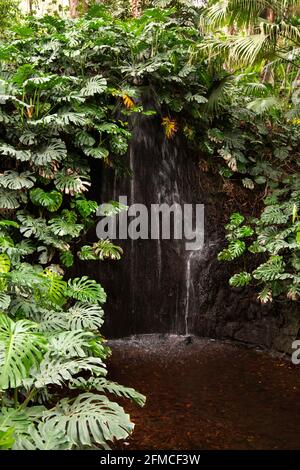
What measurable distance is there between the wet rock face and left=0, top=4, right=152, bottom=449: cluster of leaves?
671 millimetres

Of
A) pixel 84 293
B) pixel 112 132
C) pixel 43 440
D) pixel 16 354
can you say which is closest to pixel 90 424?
pixel 43 440

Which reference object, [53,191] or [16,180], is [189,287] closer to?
[53,191]

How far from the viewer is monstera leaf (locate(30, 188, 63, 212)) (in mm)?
4797

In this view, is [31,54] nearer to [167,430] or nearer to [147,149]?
[147,149]

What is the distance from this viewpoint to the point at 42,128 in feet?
16.8

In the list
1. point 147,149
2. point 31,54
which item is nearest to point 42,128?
point 31,54

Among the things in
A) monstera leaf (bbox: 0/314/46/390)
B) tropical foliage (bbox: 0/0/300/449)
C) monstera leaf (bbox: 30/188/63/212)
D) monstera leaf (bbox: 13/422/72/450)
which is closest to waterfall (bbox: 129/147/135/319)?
tropical foliage (bbox: 0/0/300/449)

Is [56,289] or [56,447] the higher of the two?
[56,289]

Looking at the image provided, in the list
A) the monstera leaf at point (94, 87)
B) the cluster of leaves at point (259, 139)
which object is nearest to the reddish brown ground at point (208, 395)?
the cluster of leaves at point (259, 139)

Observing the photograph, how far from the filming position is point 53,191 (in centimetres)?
488

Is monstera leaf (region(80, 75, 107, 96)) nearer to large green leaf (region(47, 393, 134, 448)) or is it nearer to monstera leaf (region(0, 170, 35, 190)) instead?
monstera leaf (region(0, 170, 35, 190))
